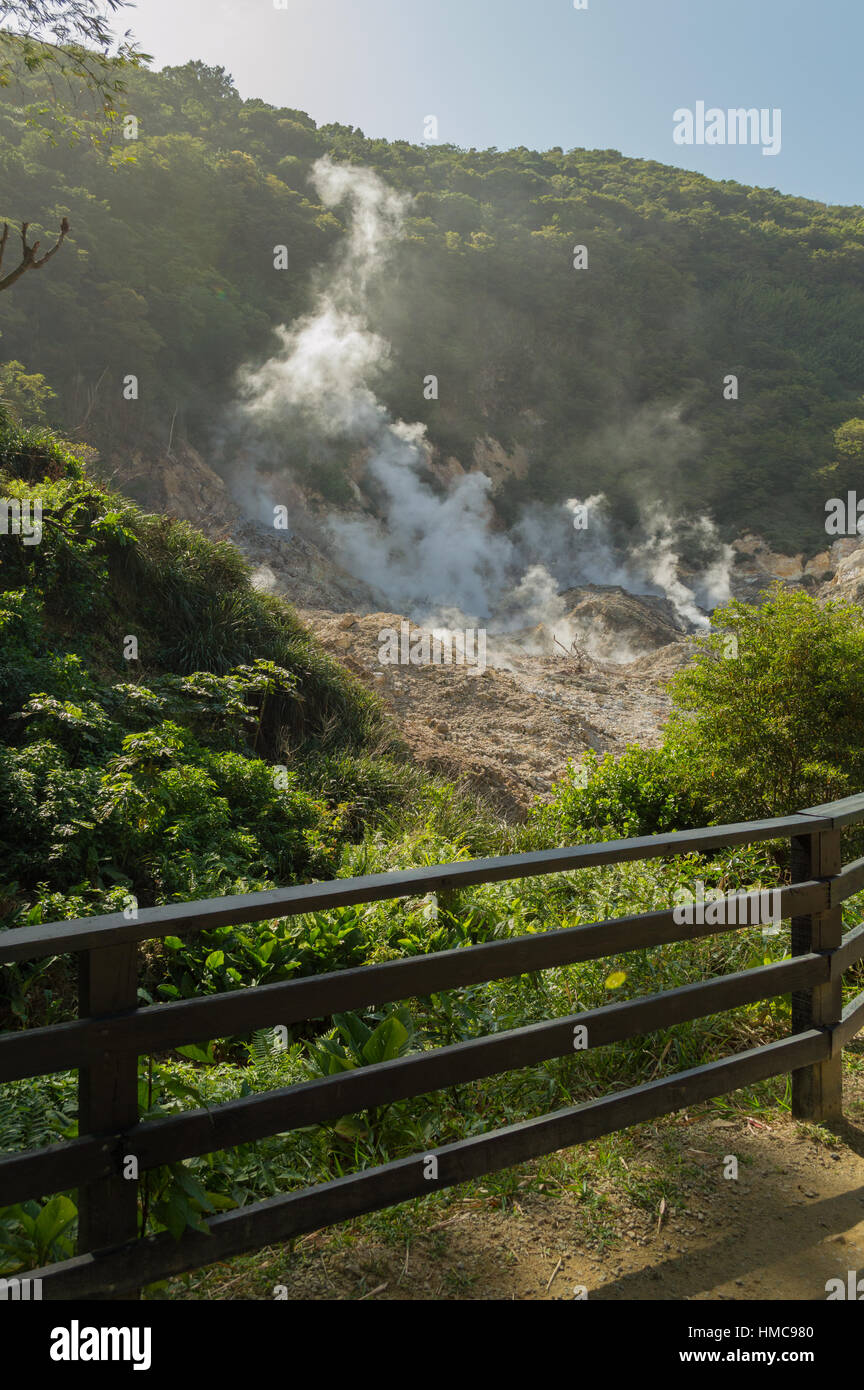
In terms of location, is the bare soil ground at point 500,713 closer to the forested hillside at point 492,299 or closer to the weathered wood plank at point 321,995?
the weathered wood plank at point 321,995

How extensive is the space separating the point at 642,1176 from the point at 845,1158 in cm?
72

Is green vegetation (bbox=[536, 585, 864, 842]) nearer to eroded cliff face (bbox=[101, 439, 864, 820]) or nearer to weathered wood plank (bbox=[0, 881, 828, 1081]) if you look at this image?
eroded cliff face (bbox=[101, 439, 864, 820])

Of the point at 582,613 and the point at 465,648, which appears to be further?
the point at 582,613

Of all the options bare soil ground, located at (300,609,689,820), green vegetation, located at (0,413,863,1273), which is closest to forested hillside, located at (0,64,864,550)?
bare soil ground, located at (300,609,689,820)

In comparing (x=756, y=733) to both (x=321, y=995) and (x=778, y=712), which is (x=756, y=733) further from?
(x=321, y=995)

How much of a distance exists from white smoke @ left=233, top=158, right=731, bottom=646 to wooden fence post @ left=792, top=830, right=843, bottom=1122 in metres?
22.4

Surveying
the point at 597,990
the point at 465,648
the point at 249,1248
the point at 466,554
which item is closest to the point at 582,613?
the point at 466,554

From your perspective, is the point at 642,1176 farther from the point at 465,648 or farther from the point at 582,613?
the point at 582,613

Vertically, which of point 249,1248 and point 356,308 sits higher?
point 356,308

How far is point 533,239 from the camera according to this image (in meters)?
46.8

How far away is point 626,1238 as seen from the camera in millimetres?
2439

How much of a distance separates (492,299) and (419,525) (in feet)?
59.4

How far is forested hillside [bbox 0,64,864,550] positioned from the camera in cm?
2600

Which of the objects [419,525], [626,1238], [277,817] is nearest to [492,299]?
[419,525]
